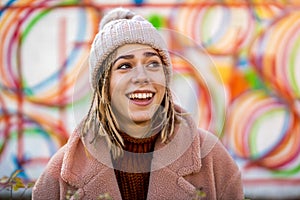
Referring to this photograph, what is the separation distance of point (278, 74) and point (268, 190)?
796 millimetres

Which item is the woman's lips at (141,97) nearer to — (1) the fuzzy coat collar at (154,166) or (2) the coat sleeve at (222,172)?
(1) the fuzzy coat collar at (154,166)

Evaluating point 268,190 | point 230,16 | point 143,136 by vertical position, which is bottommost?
point 268,190

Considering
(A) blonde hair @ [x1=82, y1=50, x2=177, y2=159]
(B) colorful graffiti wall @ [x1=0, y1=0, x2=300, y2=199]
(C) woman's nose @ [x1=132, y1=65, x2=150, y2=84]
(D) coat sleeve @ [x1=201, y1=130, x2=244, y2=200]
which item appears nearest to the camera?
(C) woman's nose @ [x1=132, y1=65, x2=150, y2=84]

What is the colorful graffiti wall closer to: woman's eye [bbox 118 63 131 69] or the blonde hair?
the blonde hair

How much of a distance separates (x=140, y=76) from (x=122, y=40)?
0.15m

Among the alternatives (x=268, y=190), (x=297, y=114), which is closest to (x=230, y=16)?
(x=297, y=114)

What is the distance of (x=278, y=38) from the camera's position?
5.10 m

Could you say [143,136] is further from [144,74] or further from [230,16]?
[230,16]

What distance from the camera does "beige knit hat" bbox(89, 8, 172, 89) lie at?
2.62m

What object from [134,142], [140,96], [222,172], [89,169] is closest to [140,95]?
[140,96]

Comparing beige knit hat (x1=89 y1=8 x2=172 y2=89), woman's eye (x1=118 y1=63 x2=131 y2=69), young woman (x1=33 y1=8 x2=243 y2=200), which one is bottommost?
young woman (x1=33 y1=8 x2=243 y2=200)

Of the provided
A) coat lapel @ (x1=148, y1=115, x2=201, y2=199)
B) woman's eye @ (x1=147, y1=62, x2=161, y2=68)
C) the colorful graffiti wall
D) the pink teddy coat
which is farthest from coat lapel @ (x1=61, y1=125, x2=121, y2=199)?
the colorful graffiti wall

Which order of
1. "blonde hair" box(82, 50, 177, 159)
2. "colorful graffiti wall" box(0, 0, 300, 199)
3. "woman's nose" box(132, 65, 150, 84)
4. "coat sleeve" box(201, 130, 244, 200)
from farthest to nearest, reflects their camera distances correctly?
"colorful graffiti wall" box(0, 0, 300, 199) → "coat sleeve" box(201, 130, 244, 200) → "blonde hair" box(82, 50, 177, 159) → "woman's nose" box(132, 65, 150, 84)

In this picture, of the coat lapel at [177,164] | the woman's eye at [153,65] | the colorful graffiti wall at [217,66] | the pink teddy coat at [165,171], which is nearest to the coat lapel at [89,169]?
the pink teddy coat at [165,171]
